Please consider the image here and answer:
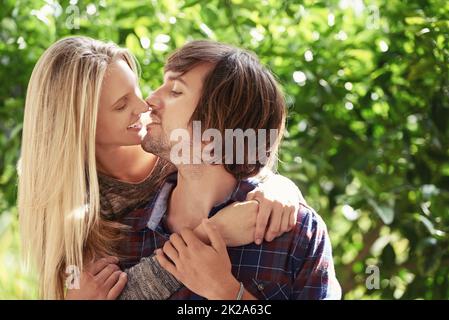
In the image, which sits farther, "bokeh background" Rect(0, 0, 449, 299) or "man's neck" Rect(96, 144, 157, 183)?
"bokeh background" Rect(0, 0, 449, 299)

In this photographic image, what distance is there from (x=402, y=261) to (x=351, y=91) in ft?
1.30

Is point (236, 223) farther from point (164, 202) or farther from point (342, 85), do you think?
point (342, 85)

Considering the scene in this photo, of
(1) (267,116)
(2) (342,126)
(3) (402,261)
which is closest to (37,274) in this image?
(1) (267,116)

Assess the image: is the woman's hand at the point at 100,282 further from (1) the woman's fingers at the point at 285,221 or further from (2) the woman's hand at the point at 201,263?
(1) the woman's fingers at the point at 285,221

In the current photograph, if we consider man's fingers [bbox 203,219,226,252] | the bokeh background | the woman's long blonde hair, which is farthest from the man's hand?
the bokeh background

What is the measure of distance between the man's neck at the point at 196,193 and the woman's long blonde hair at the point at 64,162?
0.34 feet

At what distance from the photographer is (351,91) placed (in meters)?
1.76

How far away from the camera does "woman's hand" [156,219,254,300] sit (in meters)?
1.17

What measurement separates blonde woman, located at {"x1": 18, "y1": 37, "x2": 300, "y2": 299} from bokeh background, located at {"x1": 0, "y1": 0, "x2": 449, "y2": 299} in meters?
0.38

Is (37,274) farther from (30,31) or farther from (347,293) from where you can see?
(347,293)

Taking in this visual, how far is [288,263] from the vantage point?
1198 millimetres

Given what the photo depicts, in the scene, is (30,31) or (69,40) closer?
(69,40)

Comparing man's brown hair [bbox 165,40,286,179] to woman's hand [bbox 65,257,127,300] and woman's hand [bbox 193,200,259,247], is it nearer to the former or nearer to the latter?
woman's hand [bbox 193,200,259,247]

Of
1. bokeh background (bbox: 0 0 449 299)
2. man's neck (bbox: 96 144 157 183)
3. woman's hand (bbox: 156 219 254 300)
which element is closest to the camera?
woman's hand (bbox: 156 219 254 300)
